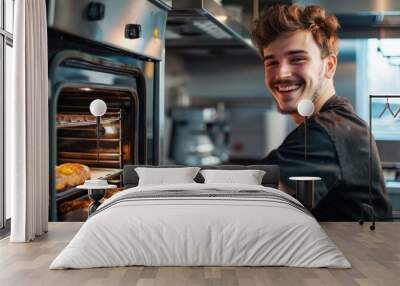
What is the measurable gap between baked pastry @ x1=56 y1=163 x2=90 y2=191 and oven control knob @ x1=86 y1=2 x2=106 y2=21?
160cm

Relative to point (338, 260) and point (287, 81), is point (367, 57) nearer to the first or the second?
point (287, 81)

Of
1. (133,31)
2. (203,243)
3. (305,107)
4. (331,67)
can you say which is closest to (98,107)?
(133,31)

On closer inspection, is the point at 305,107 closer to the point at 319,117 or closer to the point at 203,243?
the point at 319,117

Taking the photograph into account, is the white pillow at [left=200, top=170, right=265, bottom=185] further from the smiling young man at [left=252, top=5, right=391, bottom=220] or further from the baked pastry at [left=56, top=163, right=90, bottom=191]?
the baked pastry at [left=56, top=163, right=90, bottom=191]

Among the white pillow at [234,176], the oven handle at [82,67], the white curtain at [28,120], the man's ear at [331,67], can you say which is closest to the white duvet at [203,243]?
the white curtain at [28,120]

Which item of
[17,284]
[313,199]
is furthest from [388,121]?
[17,284]

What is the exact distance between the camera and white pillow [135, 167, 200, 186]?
747 centimetres

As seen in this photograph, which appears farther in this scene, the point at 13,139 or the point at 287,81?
the point at 287,81

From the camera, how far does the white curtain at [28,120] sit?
664 centimetres

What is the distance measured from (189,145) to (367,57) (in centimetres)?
234

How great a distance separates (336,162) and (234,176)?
1391 mm

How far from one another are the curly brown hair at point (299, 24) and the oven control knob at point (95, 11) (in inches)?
74.9

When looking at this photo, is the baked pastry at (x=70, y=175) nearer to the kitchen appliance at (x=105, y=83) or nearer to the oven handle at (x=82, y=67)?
the kitchen appliance at (x=105, y=83)

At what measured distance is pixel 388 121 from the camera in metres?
8.52
